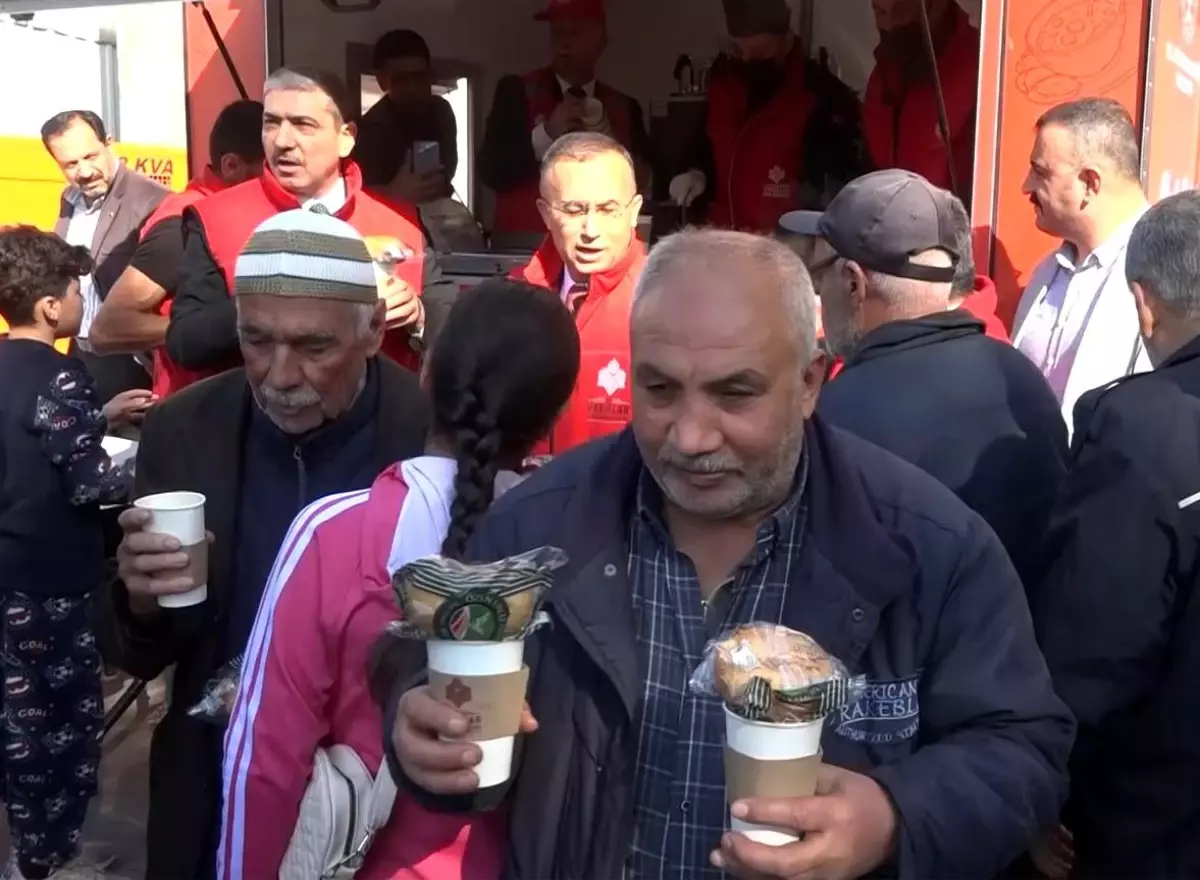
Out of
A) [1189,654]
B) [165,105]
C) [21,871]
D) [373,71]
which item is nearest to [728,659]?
[1189,654]

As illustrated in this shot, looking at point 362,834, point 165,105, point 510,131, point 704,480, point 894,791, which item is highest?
point 165,105

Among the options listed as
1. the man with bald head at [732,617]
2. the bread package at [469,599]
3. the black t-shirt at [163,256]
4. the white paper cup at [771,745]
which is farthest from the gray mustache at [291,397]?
the black t-shirt at [163,256]

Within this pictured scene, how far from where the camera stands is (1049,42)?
3.23 meters

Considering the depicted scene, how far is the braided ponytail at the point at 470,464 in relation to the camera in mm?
1628

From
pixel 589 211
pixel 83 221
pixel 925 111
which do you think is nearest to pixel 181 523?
pixel 589 211

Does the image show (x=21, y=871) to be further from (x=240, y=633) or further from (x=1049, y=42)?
(x=1049, y=42)

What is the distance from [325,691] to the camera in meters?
1.64

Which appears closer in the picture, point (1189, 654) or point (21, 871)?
point (1189, 654)

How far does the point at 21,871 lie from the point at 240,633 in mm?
2365

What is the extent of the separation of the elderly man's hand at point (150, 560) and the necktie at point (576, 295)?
5.44ft

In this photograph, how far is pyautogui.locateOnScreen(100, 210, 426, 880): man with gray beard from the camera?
6.62 ft

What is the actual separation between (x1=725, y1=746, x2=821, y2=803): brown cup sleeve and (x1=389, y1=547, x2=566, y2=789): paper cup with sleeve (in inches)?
10.0

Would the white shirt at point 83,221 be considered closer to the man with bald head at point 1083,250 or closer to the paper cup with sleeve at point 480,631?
the man with bald head at point 1083,250

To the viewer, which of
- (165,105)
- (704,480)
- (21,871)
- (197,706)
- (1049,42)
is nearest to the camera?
(704,480)
